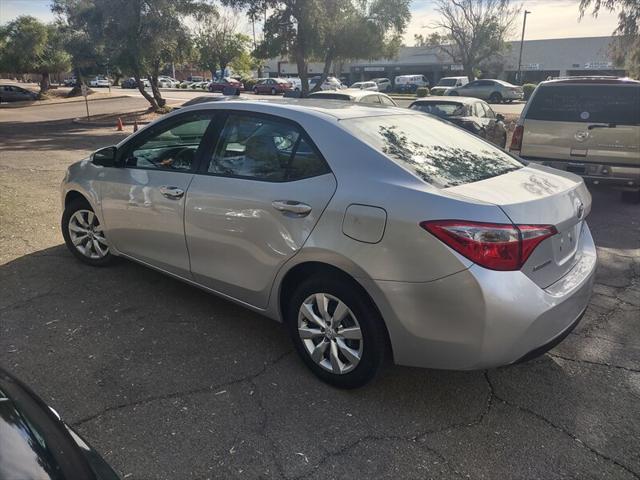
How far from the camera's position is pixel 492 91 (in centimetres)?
3612

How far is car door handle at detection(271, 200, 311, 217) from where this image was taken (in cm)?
300

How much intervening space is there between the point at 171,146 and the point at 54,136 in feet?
50.3

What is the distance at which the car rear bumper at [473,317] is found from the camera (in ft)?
8.25

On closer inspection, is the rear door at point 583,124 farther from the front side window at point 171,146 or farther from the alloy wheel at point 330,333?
the alloy wheel at point 330,333

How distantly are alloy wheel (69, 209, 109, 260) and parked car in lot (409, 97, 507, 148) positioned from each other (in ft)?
25.0

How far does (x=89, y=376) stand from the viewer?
323cm

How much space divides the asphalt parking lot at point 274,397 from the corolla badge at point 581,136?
2.98 metres

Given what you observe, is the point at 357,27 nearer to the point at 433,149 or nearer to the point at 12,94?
the point at 433,149

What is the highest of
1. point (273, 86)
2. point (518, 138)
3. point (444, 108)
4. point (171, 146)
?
point (273, 86)

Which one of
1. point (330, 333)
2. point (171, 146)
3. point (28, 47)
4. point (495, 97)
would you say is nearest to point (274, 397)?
point (330, 333)

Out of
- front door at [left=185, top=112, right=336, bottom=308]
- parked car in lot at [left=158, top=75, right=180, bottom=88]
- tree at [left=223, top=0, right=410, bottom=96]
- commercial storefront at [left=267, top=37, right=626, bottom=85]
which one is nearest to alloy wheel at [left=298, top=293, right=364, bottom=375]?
front door at [left=185, top=112, right=336, bottom=308]

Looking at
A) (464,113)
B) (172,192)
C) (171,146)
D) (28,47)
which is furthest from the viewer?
(28,47)

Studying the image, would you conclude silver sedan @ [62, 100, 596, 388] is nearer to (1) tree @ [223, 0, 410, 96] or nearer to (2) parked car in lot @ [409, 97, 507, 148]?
(2) parked car in lot @ [409, 97, 507, 148]

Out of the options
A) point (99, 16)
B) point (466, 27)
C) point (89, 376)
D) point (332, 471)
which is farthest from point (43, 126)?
point (466, 27)
